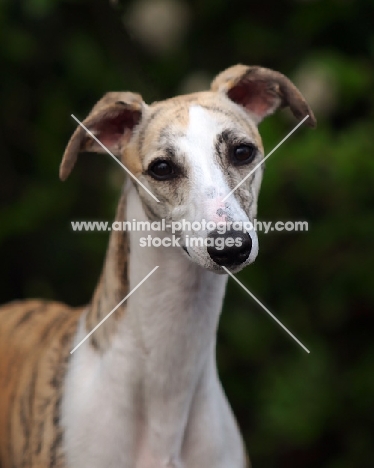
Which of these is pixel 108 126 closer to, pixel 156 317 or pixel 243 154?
pixel 243 154

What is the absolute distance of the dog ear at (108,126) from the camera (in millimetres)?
2076

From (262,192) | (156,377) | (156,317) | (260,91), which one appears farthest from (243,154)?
(262,192)

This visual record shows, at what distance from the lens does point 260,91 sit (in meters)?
2.25

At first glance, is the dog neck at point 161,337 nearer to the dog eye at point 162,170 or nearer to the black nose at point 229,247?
the dog eye at point 162,170

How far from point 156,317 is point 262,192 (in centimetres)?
117

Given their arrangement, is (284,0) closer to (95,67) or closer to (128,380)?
(95,67)

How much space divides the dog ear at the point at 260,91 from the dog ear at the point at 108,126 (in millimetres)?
244

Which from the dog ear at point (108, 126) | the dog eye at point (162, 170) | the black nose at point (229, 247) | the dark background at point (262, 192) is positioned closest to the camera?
the black nose at point (229, 247)

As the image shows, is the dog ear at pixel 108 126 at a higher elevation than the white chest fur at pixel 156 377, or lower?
higher

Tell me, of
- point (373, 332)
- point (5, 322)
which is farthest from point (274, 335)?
point (5, 322)

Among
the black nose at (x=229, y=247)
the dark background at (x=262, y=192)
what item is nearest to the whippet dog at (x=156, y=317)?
the black nose at (x=229, y=247)

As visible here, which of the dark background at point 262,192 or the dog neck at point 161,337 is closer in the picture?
the dog neck at point 161,337

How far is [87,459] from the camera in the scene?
1.99 m

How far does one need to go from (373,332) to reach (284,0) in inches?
68.7
